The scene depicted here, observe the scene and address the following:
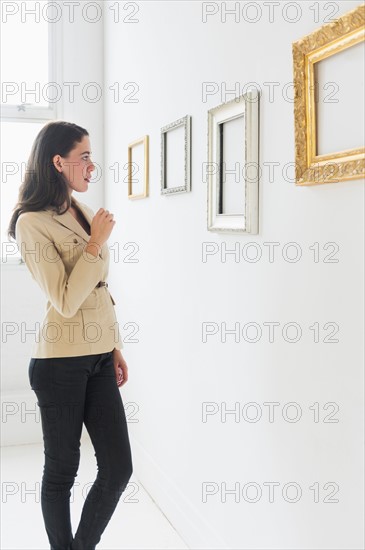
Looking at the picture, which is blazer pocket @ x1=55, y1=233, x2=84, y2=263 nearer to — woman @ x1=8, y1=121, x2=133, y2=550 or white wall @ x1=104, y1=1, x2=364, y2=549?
woman @ x1=8, y1=121, x2=133, y2=550

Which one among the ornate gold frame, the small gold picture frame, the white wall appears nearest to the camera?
the ornate gold frame

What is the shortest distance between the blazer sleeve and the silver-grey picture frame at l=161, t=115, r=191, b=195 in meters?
0.54

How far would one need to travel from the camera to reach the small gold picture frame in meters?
2.73

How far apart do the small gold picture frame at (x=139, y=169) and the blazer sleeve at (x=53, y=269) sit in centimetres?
94

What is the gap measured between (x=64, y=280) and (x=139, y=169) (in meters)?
1.13

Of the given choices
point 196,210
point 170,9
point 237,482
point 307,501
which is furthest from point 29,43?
point 307,501

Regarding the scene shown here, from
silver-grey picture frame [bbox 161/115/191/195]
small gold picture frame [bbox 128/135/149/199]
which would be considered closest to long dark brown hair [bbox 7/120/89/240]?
silver-grey picture frame [bbox 161/115/191/195]

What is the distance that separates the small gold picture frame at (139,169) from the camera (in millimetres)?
2729

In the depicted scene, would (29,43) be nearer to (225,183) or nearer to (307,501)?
(225,183)

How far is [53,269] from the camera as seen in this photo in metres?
1.84

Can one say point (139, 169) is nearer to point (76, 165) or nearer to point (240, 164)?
point (76, 165)

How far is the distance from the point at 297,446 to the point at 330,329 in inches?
14.2

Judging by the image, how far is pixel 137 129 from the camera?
9.45 feet

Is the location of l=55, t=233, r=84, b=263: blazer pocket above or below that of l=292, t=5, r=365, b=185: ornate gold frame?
below
